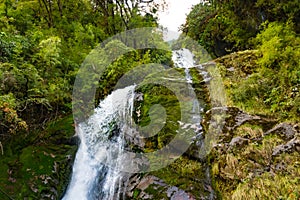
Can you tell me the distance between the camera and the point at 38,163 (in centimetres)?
578

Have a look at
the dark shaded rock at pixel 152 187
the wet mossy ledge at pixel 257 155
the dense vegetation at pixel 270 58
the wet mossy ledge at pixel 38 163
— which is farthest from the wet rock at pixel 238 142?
the wet mossy ledge at pixel 38 163

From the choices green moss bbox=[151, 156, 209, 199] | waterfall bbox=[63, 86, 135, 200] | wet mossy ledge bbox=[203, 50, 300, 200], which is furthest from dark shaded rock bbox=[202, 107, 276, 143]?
waterfall bbox=[63, 86, 135, 200]

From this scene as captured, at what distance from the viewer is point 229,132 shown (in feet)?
16.1

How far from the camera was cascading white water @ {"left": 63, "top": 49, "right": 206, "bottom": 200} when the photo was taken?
18.7ft

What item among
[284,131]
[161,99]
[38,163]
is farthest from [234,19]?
[38,163]

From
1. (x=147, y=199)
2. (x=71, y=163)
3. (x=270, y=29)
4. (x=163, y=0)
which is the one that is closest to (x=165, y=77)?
(x=270, y=29)

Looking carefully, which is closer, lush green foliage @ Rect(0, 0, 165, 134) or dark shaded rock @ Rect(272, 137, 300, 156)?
dark shaded rock @ Rect(272, 137, 300, 156)

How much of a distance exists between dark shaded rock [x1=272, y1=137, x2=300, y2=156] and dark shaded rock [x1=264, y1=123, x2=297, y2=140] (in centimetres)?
13

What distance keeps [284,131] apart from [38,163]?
481 centimetres

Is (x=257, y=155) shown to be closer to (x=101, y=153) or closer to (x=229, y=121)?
(x=229, y=121)

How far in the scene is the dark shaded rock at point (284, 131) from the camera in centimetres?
434

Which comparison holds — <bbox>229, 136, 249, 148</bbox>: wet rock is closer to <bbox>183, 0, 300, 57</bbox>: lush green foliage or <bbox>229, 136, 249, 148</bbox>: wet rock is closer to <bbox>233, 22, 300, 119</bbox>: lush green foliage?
<bbox>233, 22, 300, 119</bbox>: lush green foliage

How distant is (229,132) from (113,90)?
502cm

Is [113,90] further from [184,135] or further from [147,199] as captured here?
[147,199]
